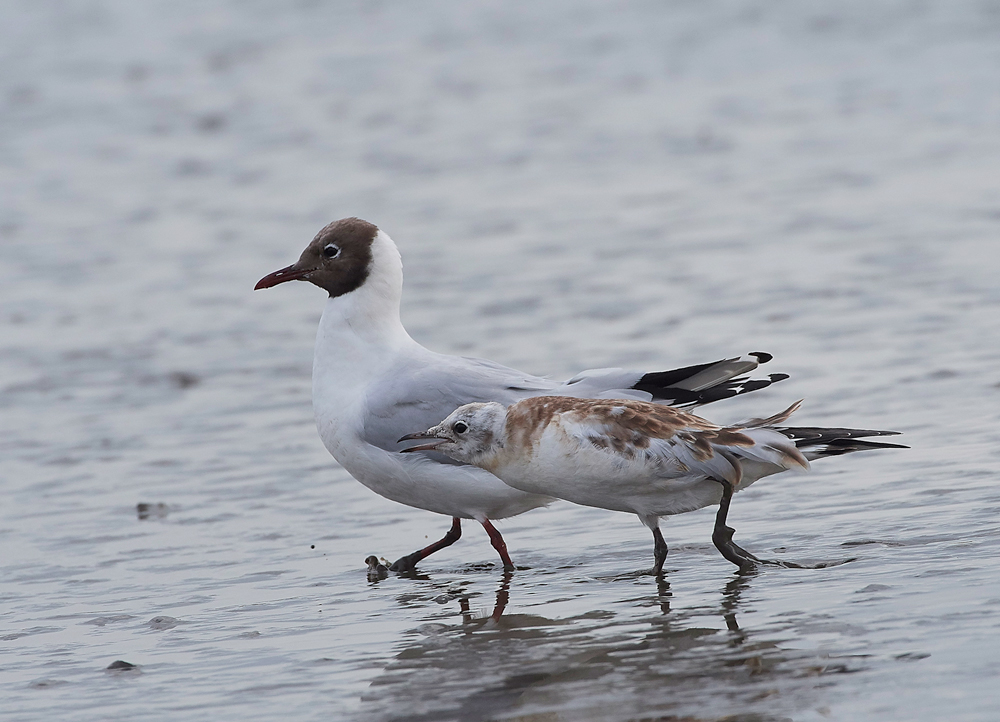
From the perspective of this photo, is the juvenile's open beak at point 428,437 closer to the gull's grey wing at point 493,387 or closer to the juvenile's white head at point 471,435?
the juvenile's white head at point 471,435

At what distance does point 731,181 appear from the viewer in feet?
45.1

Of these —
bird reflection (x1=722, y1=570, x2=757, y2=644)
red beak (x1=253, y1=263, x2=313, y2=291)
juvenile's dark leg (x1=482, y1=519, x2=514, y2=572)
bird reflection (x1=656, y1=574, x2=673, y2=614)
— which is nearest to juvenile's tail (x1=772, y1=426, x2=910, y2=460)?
bird reflection (x1=722, y1=570, x2=757, y2=644)

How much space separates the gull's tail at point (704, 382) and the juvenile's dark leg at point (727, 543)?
514 millimetres

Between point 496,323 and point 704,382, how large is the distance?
4193mm

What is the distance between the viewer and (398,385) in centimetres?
666

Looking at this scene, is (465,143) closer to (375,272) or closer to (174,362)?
(174,362)

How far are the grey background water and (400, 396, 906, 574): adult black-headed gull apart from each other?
1.09 feet

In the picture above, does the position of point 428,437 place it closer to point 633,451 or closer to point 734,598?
point 633,451

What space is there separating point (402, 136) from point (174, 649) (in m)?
11.5

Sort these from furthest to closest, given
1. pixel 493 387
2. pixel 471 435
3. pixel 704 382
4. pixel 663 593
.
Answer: pixel 493 387
pixel 704 382
pixel 471 435
pixel 663 593

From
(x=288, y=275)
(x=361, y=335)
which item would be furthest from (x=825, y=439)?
(x=288, y=275)

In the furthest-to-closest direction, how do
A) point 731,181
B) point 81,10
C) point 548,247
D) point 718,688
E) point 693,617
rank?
point 81,10, point 731,181, point 548,247, point 693,617, point 718,688

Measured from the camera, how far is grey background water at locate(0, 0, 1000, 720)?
5117 mm

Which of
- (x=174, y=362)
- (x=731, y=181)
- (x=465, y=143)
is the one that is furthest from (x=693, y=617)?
(x=465, y=143)
